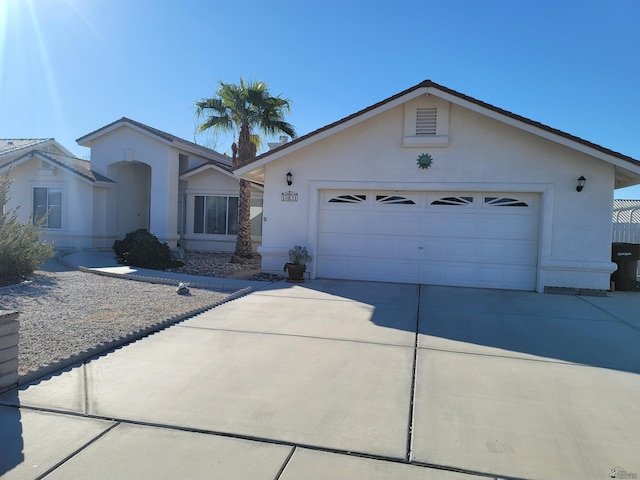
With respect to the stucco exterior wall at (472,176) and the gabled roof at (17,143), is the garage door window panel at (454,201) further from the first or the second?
the gabled roof at (17,143)

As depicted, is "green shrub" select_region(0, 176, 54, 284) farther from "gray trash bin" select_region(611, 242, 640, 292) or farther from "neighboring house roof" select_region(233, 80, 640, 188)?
"gray trash bin" select_region(611, 242, 640, 292)

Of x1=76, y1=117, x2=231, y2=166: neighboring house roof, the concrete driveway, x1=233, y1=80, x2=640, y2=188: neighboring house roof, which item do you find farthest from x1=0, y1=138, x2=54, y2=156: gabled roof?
the concrete driveway

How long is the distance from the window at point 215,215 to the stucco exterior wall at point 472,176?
6482 mm

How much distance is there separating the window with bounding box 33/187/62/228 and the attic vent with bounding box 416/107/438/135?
13.9 m

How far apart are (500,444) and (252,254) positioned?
550 inches

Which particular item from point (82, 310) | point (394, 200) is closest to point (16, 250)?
point (82, 310)

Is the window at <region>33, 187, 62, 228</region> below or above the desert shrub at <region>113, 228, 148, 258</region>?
above

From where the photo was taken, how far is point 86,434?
3529mm

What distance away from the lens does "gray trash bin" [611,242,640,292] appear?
1159 centimetres

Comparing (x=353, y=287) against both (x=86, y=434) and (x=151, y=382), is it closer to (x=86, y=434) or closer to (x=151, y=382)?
(x=151, y=382)

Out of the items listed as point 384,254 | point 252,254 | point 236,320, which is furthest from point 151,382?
point 252,254

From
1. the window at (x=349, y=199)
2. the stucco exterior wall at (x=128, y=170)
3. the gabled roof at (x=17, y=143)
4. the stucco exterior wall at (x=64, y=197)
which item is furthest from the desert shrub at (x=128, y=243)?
the gabled roof at (x=17, y=143)

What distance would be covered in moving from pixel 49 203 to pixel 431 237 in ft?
48.3

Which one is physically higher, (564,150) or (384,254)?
(564,150)
